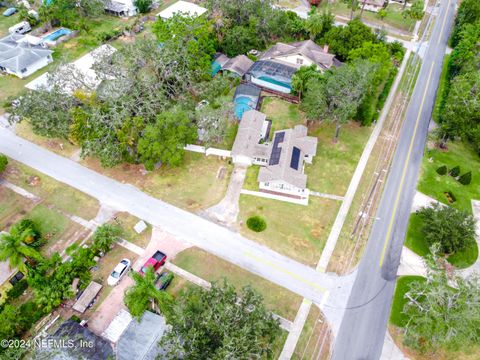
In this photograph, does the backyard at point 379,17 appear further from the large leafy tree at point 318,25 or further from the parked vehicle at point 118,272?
the parked vehicle at point 118,272

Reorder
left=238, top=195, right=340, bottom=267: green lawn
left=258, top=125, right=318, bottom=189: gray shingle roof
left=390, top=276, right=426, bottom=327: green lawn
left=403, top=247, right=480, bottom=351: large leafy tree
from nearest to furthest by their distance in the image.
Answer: left=403, top=247, right=480, bottom=351: large leafy tree, left=390, top=276, right=426, bottom=327: green lawn, left=238, top=195, right=340, bottom=267: green lawn, left=258, top=125, right=318, bottom=189: gray shingle roof

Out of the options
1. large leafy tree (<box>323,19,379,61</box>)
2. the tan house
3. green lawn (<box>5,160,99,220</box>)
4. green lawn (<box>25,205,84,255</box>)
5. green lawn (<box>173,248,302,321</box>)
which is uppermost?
large leafy tree (<box>323,19,379,61</box>)

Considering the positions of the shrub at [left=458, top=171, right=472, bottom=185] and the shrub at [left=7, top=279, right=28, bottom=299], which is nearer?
the shrub at [left=7, top=279, right=28, bottom=299]

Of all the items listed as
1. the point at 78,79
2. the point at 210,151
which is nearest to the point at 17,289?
the point at 210,151

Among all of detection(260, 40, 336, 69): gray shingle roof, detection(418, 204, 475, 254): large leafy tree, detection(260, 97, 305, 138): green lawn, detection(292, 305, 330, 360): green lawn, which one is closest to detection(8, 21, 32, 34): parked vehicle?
detection(260, 40, 336, 69): gray shingle roof

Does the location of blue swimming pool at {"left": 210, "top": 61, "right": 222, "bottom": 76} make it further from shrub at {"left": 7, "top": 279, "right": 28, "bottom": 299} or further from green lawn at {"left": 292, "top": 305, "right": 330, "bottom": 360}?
green lawn at {"left": 292, "top": 305, "right": 330, "bottom": 360}

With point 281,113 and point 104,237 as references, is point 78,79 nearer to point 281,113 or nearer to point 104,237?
point 104,237
